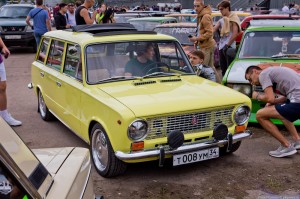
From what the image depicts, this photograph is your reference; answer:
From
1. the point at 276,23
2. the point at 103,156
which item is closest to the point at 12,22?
the point at 276,23

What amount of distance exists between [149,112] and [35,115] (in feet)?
12.8

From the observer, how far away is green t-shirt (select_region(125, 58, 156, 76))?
525 centimetres

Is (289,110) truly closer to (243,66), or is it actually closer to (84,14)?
(243,66)

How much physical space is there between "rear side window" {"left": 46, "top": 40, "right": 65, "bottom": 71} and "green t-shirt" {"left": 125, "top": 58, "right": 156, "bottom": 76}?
4.18 feet

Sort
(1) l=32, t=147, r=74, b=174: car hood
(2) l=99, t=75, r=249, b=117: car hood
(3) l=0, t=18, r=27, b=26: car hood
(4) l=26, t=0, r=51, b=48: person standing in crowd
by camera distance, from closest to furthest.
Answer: (1) l=32, t=147, r=74, b=174: car hood, (2) l=99, t=75, r=249, b=117: car hood, (4) l=26, t=0, r=51, b=48: person standing in crowd, (3) l=0, t=18, r=27, b=26: car hood

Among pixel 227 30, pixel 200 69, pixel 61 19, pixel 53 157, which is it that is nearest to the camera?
pixel 53 157

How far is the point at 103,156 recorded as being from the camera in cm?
473

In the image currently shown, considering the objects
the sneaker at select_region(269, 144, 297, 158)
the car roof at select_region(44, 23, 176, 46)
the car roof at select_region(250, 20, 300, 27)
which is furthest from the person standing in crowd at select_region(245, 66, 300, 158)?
the car roof at select_region(250, 20, 300, 27)

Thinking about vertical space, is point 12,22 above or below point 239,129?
above

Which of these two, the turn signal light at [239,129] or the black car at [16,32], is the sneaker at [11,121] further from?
the black car at [16,32]

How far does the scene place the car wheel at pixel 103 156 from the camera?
4.51 metres

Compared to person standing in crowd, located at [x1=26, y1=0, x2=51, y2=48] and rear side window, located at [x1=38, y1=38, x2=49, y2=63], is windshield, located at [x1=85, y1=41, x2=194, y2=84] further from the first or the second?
person standing in crowd, located at [x1=26, y1=0, x2=51, y2=48]

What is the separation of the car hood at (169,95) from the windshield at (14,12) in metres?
12.7

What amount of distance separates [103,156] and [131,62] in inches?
50.9
